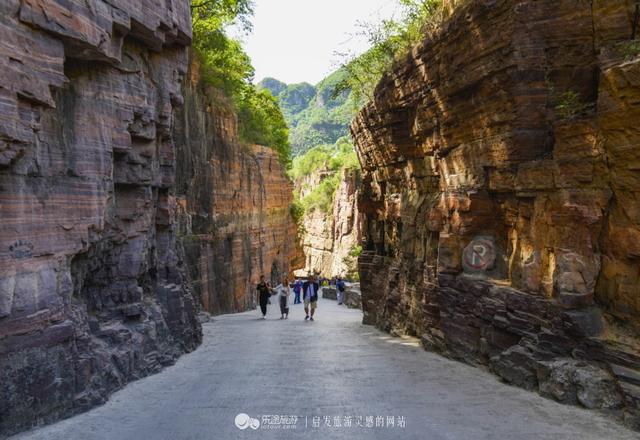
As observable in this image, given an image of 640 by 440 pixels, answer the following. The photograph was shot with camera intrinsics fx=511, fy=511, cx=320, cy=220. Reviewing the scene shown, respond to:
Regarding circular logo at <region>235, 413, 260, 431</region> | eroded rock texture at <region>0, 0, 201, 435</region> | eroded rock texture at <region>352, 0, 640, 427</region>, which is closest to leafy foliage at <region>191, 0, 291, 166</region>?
eroded rock texture at <region>0, 0, 201, 435</region>

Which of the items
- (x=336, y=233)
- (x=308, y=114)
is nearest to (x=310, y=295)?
(x=336, y=233)

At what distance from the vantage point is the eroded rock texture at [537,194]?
7309 mm

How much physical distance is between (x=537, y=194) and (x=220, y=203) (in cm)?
1835

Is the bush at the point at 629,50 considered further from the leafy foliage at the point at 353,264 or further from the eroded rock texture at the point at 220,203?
the leafy foliage at the point at 353,264

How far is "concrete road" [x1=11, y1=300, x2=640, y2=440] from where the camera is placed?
6477 mm

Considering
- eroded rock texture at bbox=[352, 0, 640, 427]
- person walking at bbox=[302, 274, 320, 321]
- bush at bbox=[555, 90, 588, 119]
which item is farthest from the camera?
Result: person walking at bbox=[302, 274, 320, 321]

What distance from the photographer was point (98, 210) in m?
8.16

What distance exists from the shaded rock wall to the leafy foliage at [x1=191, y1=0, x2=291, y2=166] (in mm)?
15547

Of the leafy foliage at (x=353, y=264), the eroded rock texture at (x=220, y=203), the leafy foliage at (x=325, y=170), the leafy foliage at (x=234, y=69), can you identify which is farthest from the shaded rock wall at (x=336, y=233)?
the eroded rock texture at (x=220, y=203)

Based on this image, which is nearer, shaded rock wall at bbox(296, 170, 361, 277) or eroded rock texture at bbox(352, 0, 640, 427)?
eroded rock texture at bbox(352, 0, 640, 427)

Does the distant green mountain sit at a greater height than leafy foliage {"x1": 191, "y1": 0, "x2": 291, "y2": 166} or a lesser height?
greater

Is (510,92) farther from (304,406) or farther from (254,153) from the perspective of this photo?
(254,153)

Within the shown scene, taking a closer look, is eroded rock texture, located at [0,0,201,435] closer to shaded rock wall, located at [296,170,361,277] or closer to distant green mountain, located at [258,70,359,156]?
shaded rock wall, located at [296,170,361,277]

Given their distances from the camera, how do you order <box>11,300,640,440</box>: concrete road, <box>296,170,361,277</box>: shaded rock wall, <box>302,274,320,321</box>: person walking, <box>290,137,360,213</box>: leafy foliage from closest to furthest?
1. <box>11,300,640,440</box>: concrete road
2. <box>302,274,320,321</box>: person walking
3. <box>296,170,361,277</box>: shaded rock wall
4. <box>290,137,360,213</box>: leafy foliage
